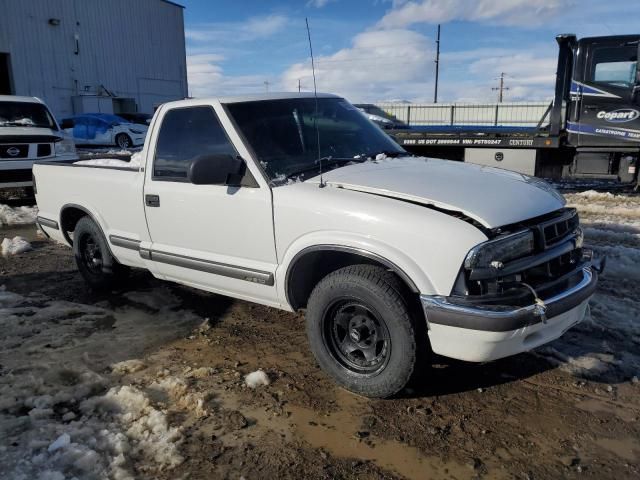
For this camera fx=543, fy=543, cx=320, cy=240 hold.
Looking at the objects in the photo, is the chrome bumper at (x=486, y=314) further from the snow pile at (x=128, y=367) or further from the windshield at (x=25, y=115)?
the windshield at (x=25, y=115)

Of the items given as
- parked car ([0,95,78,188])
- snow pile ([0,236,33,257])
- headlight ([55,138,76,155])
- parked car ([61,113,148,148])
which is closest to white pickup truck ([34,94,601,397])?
snow pile ([0,236,33,257])

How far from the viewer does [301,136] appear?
13.3 ft

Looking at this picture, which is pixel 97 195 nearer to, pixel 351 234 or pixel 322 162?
pixel 322 162

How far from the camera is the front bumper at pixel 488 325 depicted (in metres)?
2.81

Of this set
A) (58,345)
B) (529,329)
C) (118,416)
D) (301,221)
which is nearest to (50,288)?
A: (58,345)

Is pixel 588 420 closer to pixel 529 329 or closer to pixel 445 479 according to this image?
pixel 529 329

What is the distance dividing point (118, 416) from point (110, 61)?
37894 mm

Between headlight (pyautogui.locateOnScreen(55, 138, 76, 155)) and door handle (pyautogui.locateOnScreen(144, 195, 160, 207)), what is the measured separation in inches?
298

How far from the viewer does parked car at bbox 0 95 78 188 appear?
393 inches

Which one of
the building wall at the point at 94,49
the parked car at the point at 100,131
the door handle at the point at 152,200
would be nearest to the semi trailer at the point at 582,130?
the door handle at the point at 152,200

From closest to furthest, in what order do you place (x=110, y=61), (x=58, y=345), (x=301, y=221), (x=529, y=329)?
(x=529, y=329)
(x=301, y=221)
(x=58, y=345)
(x=110, y=61)

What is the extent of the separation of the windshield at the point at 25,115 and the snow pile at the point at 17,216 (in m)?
1.97

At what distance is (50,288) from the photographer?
5621 mm

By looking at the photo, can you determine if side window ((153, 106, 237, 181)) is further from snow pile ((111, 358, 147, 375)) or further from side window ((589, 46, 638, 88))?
side window ((589, 46, 638, 88))
